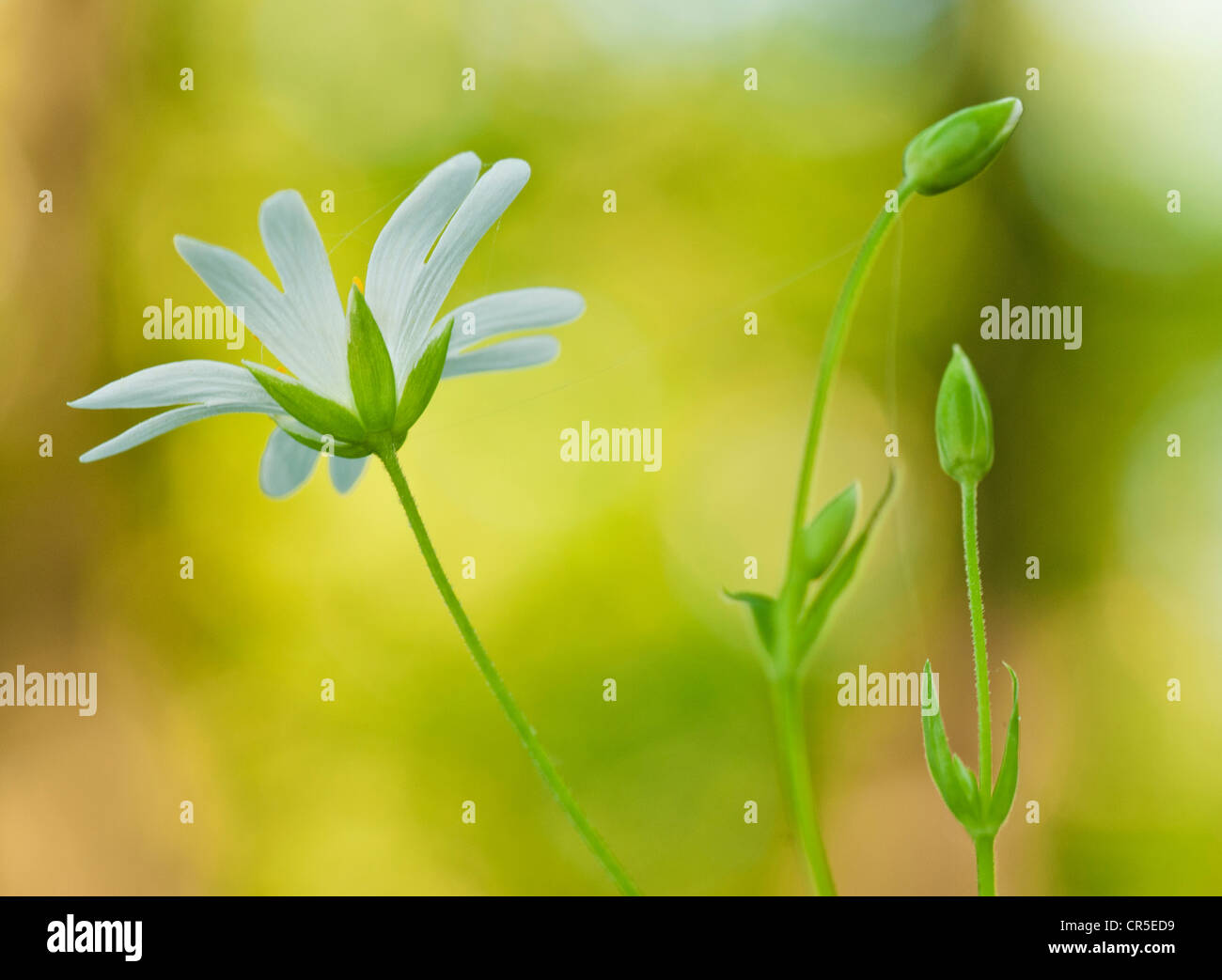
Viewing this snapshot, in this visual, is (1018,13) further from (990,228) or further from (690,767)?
(690,767)

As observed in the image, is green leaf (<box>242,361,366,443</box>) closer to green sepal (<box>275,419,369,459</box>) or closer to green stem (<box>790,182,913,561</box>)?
green sepal (<box>275,419,369,459</box>)

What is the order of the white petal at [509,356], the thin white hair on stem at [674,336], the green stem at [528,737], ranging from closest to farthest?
the green stem at [528,737]
the white petal at [509,356]
the thin white hair on stem at [674,336]

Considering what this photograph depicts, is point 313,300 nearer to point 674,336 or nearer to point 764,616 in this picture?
point 764,616

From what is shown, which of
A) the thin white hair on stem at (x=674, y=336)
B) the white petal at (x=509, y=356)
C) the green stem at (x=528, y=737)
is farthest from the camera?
the thin white hair on stem at (x=674, y=336)

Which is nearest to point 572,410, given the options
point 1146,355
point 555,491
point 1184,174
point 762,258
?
point 555,491

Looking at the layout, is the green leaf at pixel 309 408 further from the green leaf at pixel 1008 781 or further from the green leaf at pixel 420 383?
the green leaf at pixel 1008 781

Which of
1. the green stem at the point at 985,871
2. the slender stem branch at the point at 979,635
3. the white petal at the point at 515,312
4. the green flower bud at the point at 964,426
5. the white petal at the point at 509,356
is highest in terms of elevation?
the white petal at the point at 515,312

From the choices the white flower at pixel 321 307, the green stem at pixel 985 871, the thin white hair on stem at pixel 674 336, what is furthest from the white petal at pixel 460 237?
the thin white hair on stem at pixel 674 336

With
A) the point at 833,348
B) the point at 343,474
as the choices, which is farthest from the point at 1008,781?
the point at 343,474
